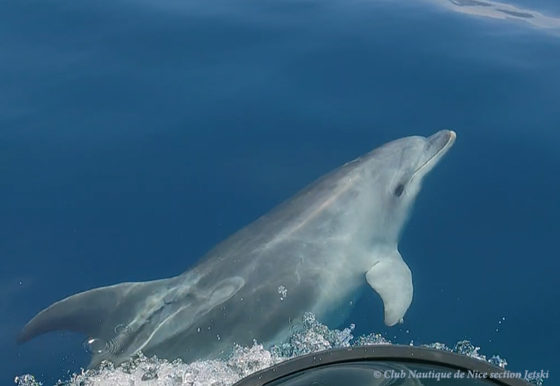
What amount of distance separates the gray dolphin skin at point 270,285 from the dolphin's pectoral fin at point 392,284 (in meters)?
0.01

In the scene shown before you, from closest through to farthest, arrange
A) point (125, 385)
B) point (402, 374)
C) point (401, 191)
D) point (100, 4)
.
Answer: point (402, 374) → point (125, 385) → point (401, 191) → point (100, 4)

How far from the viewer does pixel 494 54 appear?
428 inches

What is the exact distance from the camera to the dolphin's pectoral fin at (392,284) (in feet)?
23.1

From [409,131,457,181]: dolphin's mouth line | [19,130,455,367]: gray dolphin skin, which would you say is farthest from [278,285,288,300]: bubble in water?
[409,131,457,181]: dolphin's mouth line

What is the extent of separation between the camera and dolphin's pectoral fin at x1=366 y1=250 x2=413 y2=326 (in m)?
7.04

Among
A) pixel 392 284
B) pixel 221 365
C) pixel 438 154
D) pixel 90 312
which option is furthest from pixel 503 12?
pixel 90 312

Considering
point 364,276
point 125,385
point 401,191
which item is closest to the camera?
point 125,385

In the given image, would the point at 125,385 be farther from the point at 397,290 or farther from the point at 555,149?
the point at 555,149

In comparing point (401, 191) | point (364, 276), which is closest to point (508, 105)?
point (401, 191)

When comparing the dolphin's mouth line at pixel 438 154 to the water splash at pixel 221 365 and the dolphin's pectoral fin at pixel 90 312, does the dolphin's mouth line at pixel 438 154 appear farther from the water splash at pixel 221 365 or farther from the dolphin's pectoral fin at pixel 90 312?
the dolphin's pectoral fin at pixel 90 312

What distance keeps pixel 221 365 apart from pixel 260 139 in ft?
12.3

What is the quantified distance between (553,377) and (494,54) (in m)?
5.53

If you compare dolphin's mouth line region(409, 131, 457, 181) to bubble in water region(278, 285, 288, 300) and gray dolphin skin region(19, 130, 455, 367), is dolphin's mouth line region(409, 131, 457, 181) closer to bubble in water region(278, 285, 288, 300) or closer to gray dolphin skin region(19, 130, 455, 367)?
gray dolphin skin region(19, 130, 455, 367)

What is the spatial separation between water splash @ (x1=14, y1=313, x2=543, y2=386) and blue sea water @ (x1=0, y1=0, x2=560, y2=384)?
0.78 ft
